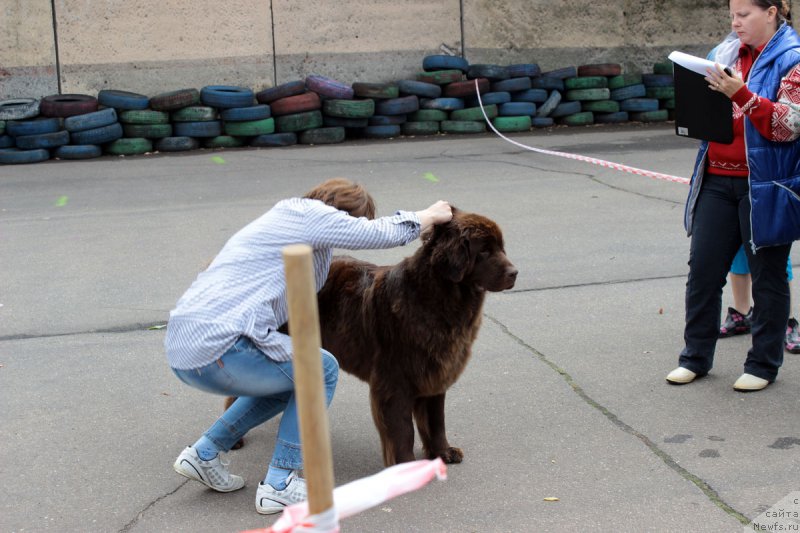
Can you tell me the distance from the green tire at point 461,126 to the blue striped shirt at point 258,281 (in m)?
11.8

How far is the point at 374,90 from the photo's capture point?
15078mm

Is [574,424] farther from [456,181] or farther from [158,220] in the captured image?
[456,181]

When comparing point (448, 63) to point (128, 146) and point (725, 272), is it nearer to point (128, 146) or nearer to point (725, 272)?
point (128, 146)

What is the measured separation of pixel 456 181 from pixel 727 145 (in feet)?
21.8

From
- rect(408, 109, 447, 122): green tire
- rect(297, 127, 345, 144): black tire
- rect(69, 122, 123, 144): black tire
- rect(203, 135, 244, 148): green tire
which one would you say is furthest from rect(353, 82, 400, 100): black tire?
rect(69, 122, 123, 144): black tire

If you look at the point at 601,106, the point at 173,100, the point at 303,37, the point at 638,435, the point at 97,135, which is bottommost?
the point at 638,435

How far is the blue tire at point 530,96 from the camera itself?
15759mm

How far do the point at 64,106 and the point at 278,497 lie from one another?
453 inches

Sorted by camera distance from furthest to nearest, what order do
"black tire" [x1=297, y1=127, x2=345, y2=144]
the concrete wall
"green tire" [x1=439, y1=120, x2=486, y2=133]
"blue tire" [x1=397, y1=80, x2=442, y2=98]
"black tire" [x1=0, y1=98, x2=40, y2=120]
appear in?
"green tire" [x1=439, y1=120, x2=486, y2=133], "blue tire" [x1=397, y1=80, x2=442, y2=98], the concrete wall, "black tire" [x1=297, y1=127, x2=345, y2=144], "black tire" [x1=0, y1=98, x2=40, y2=120]

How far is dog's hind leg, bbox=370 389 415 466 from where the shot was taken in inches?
163

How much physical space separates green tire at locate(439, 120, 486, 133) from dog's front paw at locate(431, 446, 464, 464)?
11.5 meters

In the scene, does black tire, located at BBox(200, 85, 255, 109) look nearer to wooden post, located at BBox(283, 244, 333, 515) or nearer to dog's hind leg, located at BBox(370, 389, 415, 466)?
dog's hind leg, located at BBox(370, 389, 415, 466)

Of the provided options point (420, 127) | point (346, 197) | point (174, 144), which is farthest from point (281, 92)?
point (346, 197)

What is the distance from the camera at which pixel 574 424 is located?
15.8 ft
